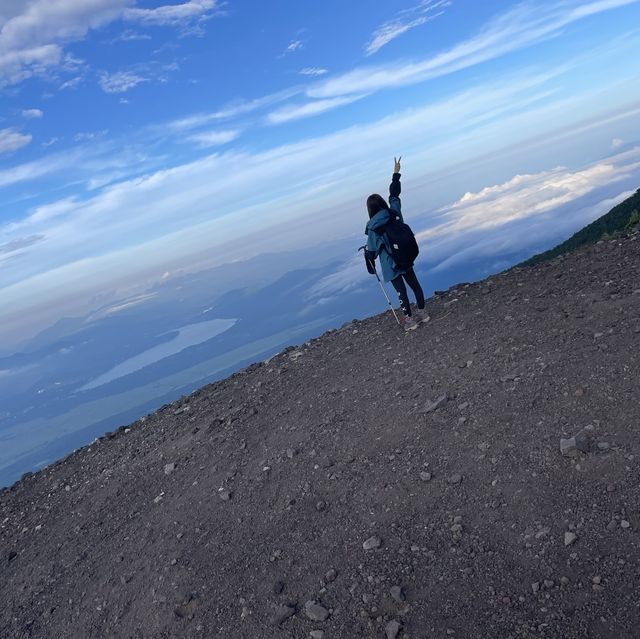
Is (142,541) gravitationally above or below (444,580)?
above

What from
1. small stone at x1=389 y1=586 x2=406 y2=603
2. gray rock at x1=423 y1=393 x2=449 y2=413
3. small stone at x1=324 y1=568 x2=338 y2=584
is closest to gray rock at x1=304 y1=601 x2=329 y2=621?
small stone at x1=324 y1=568 x2=338 y2=584

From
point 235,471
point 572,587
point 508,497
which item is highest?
point 235,471

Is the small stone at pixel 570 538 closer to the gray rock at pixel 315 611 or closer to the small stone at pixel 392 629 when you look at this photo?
the small stone at pixel 392 629

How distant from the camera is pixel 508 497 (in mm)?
4664

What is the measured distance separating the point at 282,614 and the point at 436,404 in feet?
10.1

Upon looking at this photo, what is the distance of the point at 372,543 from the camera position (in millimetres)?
4773

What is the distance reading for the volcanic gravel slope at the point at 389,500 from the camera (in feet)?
13.1

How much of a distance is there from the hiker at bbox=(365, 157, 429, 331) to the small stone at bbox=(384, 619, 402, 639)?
6.18 metres

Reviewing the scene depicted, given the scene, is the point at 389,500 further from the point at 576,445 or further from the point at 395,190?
the point at 395,190

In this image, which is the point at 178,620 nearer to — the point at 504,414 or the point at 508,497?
the point at 508,497

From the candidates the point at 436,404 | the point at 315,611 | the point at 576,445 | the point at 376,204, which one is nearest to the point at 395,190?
the point at 376,204

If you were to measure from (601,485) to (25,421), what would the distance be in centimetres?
21370

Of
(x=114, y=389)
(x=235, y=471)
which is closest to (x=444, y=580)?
(x=235, y=471)

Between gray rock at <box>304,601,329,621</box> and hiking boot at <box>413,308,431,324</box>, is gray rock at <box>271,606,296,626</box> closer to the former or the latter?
gray rock at <box>304,601,329,621</box>
